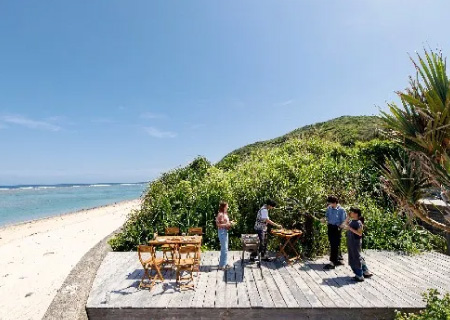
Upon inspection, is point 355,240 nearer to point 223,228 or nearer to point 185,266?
point 223,228

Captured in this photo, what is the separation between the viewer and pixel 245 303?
620 cm

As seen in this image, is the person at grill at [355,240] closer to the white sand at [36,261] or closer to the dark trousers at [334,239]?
the dark trousers at [334,239]

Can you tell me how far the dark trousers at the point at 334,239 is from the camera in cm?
823

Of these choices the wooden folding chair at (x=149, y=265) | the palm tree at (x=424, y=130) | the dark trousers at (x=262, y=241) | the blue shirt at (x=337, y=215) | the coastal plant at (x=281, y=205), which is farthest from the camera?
the coastal plant at (x=281, y=205)

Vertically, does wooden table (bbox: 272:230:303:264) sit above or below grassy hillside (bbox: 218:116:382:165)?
below

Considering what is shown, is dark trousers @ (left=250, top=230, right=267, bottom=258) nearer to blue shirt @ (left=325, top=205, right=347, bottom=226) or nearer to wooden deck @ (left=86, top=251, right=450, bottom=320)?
wooden deck @ (left=86, top=251, right=450, bottom=320)

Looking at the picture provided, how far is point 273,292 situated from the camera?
265 inches

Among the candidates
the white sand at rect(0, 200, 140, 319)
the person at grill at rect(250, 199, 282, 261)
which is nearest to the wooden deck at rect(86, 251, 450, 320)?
the person at grill at rect(250, 199, 282, 261)

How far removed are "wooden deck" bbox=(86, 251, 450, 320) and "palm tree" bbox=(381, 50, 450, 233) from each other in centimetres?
254

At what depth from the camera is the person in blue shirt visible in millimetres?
8078

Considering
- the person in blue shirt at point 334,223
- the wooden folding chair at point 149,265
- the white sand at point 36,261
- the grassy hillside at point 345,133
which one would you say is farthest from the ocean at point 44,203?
the grassy hillside at point 345,133

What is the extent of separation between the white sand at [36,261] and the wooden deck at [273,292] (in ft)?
13.0

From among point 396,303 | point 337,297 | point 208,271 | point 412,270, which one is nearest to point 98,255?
point 208,271

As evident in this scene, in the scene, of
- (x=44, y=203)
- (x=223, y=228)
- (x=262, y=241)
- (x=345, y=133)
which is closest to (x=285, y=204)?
(x=262, y=241)
